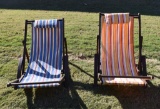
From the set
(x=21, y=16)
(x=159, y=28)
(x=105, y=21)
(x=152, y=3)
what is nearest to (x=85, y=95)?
(x=105, y=21)

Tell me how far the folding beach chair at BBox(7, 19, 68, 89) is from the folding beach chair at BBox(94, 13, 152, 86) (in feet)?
2.24

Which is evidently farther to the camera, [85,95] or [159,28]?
[159,28]

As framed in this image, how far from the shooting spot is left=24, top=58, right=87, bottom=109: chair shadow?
5.11 metres

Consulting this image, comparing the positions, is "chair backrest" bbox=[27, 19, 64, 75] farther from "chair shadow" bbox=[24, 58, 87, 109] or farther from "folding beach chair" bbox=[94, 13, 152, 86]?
"folding beach chair" bbox=[94, 13, 152, 86]

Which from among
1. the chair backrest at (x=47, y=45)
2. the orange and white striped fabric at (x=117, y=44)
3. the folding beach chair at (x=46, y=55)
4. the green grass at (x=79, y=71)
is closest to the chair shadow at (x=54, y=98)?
the green grass at (x=79, y=71)

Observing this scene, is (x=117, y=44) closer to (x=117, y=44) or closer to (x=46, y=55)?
(x=117, y=44)

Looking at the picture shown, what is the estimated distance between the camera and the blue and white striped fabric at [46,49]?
5660 millimetres

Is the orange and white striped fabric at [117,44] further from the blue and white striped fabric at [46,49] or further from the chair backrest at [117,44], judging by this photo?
the blue and white striped fabric at [46,49]

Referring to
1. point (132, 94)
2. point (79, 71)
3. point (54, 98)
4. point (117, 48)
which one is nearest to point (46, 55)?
point (79, 71)

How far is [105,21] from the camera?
19.5 ft

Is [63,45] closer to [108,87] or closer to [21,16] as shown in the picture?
[108,87]

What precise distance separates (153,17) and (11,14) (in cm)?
514

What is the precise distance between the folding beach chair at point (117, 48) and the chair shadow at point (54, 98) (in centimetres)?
49

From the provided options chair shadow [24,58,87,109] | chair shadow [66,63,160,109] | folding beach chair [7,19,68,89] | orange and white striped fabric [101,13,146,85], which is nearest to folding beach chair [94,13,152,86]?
orange and white striped fabric [101,13,146,85]
